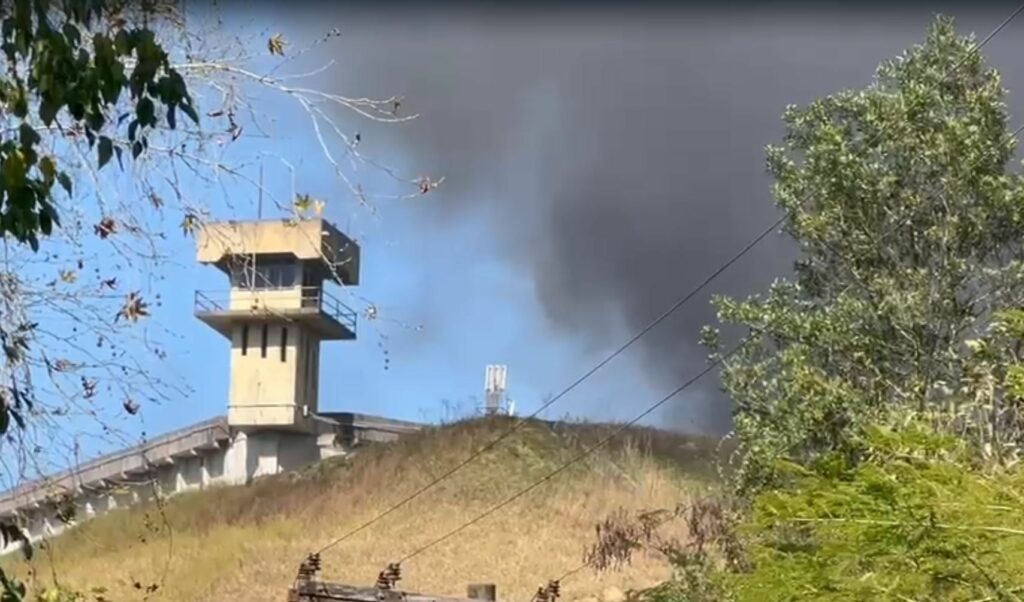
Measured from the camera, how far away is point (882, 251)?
10859 millimetres

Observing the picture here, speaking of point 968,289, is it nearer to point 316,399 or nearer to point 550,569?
point 550,569

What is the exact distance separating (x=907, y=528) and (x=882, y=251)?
6.30 m

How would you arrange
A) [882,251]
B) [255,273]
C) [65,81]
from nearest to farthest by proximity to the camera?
[65,81] → [255,273] → [882,251]

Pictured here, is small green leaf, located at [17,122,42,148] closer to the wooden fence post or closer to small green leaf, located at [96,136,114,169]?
small green leaf, located at [96,136,114,169]

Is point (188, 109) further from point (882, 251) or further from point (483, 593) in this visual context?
point (483, 593)

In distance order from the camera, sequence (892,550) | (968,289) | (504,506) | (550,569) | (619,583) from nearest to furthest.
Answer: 1. (892,550)
2. (968,289)
3. (619,583)
4. (550,569)
5. (504,506)

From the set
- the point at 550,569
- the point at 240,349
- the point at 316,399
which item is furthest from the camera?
the point at 316,399

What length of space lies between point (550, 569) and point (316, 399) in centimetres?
1267

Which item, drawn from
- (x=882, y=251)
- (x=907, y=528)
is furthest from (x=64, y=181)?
(x=882, y=251)

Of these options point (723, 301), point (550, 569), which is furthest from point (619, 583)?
point (723, 301)

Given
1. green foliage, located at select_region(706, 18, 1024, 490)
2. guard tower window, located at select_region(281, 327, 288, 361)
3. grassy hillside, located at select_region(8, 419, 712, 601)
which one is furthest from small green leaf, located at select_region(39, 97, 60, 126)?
guard tower window, located at select_region(281, 327, 288, 361)

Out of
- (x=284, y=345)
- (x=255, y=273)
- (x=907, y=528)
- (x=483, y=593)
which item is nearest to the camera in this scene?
(x=907, y=528)

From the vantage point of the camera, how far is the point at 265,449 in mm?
33156

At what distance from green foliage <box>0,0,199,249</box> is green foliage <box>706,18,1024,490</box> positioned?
7104mm
